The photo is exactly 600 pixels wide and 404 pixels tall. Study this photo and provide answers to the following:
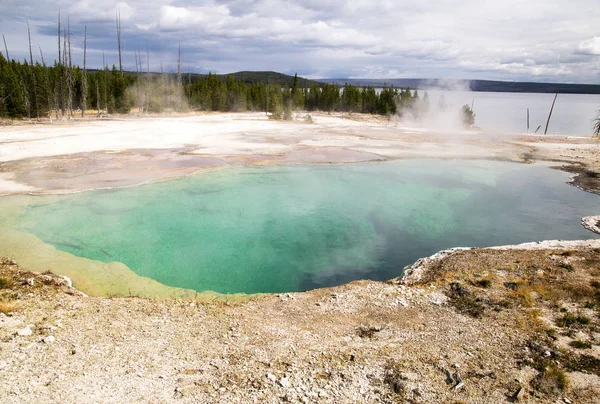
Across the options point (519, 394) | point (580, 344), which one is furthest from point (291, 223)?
point (519, 394)

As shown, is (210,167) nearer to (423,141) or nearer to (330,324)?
(330,324)

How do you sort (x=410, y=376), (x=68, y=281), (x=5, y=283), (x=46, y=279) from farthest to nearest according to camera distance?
(x=68, y=281) < (x=46, y=279) < (x=5, y=283) < (x=410, y=376)

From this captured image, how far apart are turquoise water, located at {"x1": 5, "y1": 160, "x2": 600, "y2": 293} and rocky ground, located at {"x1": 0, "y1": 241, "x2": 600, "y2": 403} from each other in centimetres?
198

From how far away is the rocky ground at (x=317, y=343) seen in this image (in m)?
5.25

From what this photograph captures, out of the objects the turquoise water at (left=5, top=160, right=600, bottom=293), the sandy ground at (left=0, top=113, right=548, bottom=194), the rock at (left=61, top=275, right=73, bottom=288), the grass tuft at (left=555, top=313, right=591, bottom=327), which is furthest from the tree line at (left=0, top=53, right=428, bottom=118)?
the grass tuft at (left=555, top=313, right=591, bottom=327)

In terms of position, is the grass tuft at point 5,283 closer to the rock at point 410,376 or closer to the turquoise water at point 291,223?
the turquoise water at point 291,223

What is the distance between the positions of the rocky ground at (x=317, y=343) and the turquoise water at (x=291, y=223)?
→ 78.1 inches

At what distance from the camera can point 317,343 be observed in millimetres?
6496

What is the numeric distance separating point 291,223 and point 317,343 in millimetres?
7455

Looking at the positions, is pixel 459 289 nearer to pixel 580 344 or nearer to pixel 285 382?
pixel 580 344

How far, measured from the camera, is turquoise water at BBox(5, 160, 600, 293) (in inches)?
416

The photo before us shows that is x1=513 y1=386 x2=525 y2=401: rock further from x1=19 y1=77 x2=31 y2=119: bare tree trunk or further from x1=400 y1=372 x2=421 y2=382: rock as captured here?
x1=19 y1=77 x2=31 y2=119: bare tree trunk

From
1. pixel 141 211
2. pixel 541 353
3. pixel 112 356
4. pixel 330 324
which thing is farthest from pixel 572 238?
pixel 141 211

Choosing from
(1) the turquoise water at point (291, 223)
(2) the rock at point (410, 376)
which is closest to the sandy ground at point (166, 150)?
(1) the turquoise water at point (291, 223)
